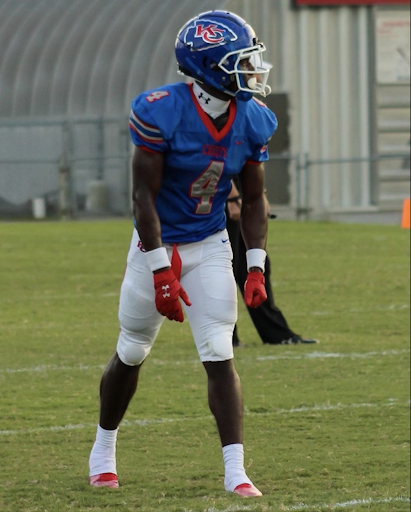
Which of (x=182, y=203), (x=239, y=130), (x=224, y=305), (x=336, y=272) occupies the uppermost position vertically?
(x=239, y=130)

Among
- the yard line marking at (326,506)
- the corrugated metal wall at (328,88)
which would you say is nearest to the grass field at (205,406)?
the yard line marking at (326,506)

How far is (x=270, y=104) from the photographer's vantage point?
22.6 metres

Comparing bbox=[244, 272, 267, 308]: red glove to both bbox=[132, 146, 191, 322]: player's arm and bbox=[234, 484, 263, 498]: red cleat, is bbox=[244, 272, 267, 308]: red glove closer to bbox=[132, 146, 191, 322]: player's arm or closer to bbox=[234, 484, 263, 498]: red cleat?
bbox=[132, 146, 191, 322]: player's arm

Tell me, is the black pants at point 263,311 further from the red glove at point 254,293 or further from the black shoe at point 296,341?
the red glove at point 254,293

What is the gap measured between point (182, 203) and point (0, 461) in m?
1.49

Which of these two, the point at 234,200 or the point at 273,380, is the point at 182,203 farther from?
the point at 234,200

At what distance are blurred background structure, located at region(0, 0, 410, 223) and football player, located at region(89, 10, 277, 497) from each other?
16.9m

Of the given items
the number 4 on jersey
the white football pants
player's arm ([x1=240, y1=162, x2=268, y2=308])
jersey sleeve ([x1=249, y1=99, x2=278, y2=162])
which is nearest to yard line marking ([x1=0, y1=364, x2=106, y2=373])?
the white football pants

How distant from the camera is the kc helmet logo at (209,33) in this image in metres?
4.43

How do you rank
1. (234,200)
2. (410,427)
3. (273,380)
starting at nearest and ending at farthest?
(410,427)
(273,380)
(234,200)

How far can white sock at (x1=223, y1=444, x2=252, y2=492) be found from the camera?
4375 millimetres

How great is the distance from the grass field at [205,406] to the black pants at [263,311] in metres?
0.14

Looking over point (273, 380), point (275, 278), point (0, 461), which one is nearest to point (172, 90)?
point (0, 461)

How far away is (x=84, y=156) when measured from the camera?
24.1 metres
